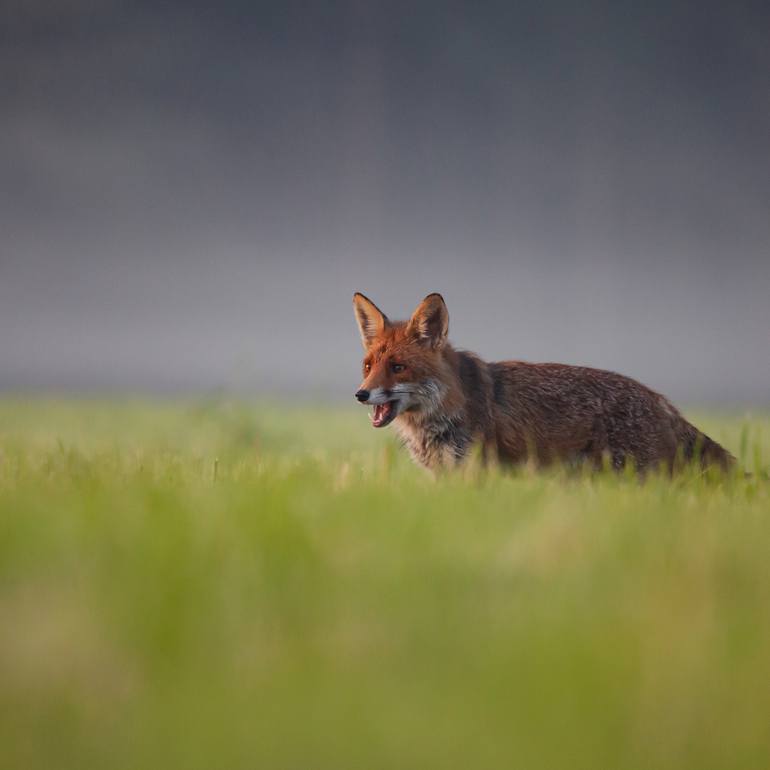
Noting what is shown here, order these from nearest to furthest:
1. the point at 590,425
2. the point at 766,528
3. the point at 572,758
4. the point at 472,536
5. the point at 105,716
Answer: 1. the point at 572,758
2. the point at 105,716
3. the point at 472,536
4. the point at 766,528
5. the point at 590,425

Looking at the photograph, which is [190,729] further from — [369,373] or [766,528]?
[369,373]

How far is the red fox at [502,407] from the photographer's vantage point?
7539mm

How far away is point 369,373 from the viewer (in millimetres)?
7625

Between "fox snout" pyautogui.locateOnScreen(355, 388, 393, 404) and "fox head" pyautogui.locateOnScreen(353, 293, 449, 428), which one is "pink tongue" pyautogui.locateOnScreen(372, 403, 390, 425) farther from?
"fox snout" pyautogui.locateOnScreen(355, 388, 393, 404)

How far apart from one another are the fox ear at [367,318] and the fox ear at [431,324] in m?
0.41

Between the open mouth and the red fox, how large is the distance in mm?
10

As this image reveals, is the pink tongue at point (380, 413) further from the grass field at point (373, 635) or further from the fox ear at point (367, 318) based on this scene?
the grass field at point (373, 635)

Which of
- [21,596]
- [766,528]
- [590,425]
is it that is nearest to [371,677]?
[21,596]

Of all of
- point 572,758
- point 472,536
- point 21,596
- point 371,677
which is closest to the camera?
point 572,758

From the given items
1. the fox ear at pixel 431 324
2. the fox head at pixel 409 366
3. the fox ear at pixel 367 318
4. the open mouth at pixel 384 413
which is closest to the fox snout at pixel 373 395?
the fox head at pixel 409 366

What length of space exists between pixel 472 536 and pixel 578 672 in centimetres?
152

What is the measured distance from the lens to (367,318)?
8.22 metres

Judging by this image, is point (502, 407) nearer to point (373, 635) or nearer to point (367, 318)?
point (367, 318)

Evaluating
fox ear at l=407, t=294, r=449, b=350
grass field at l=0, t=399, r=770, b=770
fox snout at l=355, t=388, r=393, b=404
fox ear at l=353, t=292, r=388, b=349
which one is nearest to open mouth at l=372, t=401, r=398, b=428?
fox snout at l=355, t=388, r=393, b=404
